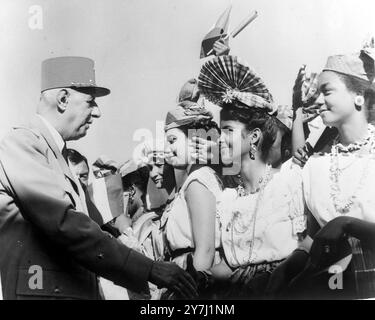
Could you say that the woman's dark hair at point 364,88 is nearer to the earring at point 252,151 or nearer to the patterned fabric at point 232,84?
the patterned fabric at point 232,84

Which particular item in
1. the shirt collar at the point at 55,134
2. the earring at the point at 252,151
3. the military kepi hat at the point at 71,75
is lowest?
the earring at the point at 252,151

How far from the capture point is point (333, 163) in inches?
156

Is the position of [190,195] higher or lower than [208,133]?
lower

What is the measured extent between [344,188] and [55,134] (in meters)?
1.52

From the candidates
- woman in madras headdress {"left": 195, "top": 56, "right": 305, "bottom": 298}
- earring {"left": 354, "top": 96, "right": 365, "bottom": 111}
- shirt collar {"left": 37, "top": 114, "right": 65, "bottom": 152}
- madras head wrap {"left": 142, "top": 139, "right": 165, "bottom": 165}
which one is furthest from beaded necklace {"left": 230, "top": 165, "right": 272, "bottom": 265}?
shirt collar {"left": 37, "top": 114, "right": 65, "bottom": 152}

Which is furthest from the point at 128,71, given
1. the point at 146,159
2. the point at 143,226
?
the point at 143,226

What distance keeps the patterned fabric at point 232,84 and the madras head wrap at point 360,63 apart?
0.36m

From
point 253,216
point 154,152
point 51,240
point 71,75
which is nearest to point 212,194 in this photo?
point 253,216

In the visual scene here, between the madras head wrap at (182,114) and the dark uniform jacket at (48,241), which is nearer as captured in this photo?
the dark uniform jacket at (48,241)

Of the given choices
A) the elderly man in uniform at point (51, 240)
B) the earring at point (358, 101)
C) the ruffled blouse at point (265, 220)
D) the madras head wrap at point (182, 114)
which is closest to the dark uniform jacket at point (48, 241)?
the elderly man in uniform at point (51, 240)

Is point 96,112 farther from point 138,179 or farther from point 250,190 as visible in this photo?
point 250,190

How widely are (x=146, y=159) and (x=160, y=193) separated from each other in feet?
0.63

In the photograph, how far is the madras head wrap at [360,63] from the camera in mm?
3971

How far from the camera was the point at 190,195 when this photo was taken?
3949 mm
